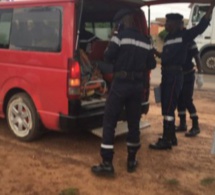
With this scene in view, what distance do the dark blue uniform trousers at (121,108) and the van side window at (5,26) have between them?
1.91 meters

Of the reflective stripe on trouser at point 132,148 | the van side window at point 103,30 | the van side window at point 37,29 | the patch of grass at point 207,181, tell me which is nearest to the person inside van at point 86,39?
the van side window at point 103,30

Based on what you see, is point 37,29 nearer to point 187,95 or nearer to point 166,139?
point 166,139

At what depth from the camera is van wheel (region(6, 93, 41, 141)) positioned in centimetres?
523

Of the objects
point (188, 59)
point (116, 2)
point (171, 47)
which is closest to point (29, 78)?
point (116, 2)

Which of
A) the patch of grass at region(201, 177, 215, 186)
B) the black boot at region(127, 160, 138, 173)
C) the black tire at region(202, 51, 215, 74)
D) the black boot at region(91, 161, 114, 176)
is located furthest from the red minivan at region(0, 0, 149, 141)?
the black tire at region(202, 51, 215, 74)

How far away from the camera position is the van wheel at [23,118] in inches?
206

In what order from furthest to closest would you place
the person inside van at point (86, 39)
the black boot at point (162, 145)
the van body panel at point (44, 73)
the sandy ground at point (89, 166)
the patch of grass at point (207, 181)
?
the person inside van at point (86, 39), the black boot at point (162, 145), the van body panel at point (44, 73), the patch of grass at point (207, 181), the sandy ground at point (89, 166)

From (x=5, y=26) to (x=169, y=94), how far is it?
2.50m

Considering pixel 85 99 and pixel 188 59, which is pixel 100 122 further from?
pixel 188 59

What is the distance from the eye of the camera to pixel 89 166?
4.73m

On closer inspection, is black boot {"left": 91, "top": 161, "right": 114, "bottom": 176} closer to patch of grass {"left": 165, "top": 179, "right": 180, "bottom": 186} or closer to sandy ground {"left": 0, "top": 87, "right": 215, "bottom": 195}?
sandy ground {"left": 0, "top": 87, "right": 215, "bottom": 195}

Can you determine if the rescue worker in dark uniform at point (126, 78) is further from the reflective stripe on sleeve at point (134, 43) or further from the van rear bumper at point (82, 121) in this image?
the van rear bumper at point (82, 121)

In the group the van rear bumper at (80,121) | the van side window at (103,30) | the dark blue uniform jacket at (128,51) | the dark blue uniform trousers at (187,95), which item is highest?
the van side window at (103,30)

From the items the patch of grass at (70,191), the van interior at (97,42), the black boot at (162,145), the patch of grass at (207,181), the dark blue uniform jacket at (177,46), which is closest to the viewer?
the patch of grass at (70,191)
